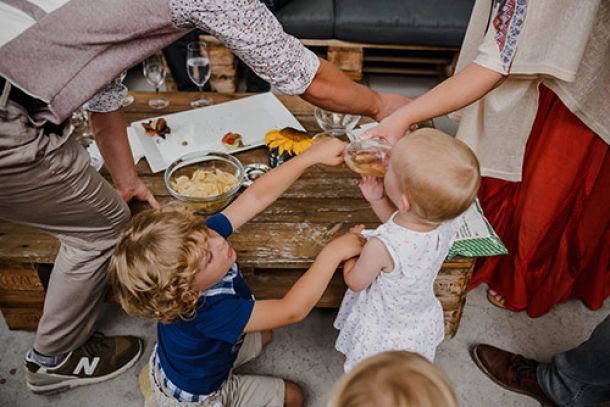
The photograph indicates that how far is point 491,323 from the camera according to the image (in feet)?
5.84

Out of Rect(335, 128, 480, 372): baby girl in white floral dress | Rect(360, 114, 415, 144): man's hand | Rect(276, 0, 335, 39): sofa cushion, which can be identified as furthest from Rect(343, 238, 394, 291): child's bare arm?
Rect(276, 0, 335, 39): sofa cushion

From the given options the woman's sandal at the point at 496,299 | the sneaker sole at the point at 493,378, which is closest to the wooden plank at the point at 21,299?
the sneaker sole at the point at 493,378

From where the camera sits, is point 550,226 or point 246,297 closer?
point 246,297

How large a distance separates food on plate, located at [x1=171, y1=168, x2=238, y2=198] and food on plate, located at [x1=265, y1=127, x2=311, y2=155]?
0.56ft

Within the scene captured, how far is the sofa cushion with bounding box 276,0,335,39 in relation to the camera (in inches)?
104

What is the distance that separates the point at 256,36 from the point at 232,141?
546 mm

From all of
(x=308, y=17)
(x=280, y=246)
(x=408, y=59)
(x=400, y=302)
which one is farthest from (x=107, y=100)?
(x=408, y=59)

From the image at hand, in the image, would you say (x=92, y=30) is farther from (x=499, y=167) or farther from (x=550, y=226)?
(x=550, y=226)

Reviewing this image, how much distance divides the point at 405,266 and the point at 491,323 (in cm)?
88

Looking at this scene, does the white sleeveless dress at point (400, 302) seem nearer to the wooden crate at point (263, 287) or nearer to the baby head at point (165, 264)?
the wooden crate at point (263, 287)

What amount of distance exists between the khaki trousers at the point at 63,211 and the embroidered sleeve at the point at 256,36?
1.23 feet

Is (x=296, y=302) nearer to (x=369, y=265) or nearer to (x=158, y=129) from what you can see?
(x=369, y=265)

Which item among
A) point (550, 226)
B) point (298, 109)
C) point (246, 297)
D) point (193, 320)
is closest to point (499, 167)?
point (550, 226)

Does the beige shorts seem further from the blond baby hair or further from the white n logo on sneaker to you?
the blond baby hair
